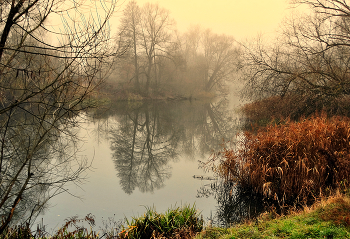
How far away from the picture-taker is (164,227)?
4586 millimetres

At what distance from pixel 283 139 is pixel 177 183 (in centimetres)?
330

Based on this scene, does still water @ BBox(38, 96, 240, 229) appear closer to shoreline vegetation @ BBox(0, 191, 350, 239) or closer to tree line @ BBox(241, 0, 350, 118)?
shoreline vegetation @ BBox(0, 191, 350, 239)

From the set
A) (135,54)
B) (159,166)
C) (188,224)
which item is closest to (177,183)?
(159,166)

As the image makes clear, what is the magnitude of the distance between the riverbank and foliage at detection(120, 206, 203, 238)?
0.49 metres

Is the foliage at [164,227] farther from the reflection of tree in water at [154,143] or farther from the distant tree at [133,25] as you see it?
the distant tree at [133,25]

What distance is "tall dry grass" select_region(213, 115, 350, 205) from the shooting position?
6035mm

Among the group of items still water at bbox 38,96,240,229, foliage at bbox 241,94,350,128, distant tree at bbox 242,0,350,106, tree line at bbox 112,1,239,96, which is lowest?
still water at bbox 38,96,240,229

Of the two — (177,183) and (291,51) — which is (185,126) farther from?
(177,183)

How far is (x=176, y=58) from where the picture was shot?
36.5 metres

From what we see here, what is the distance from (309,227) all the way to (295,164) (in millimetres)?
2759

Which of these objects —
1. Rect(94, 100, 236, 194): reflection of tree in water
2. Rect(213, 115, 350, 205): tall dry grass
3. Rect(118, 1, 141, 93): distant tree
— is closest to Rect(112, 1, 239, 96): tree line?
Rect(118, 1, 141, 93): distant tree

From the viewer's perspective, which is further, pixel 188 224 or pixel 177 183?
pixel 177 183

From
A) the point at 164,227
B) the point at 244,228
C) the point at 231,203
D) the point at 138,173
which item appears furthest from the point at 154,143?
the point at 244,228

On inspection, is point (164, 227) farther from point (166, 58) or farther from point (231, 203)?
point (166, 58)
